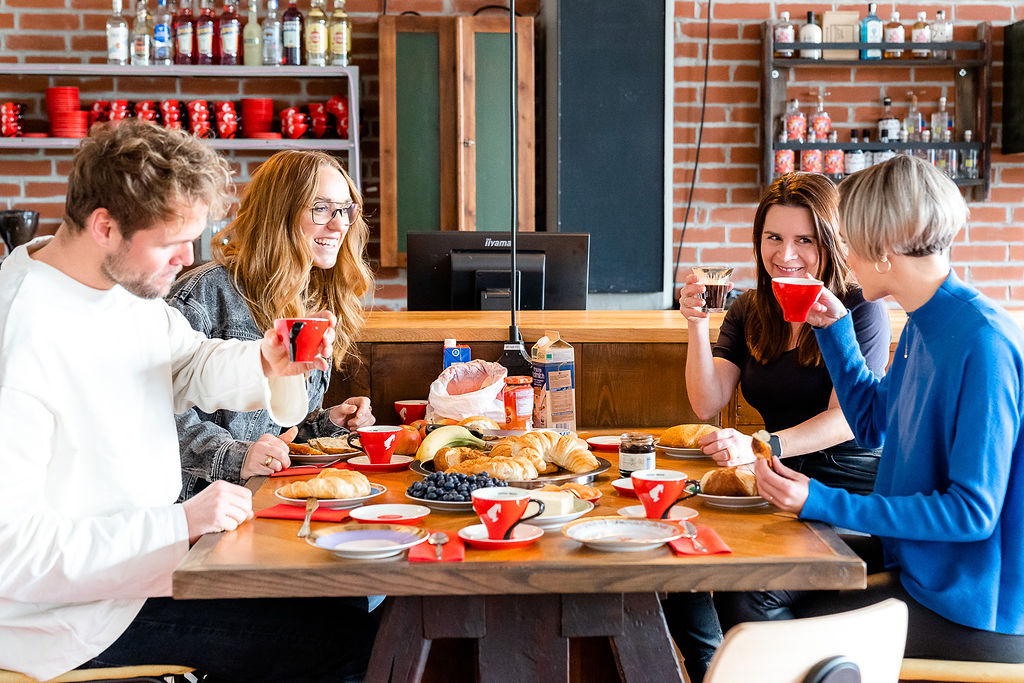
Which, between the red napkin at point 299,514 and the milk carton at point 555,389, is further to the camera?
the milk carton at point 555,389

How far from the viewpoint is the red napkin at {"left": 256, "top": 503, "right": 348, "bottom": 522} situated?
4.55 feet

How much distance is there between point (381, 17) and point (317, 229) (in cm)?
211

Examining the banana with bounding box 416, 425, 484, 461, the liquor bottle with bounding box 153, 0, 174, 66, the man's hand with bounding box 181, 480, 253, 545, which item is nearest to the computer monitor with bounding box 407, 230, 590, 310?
the banana with bounding box 416, 425, 484, 461

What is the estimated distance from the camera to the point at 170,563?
52.5 inches

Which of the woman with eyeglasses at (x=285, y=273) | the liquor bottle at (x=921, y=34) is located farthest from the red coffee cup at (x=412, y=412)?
the liquor bottle at (x=921, y=34)

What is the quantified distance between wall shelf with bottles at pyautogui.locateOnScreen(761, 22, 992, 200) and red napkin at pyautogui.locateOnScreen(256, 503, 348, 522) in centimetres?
324

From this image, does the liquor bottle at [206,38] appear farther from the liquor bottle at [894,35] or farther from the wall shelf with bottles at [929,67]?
the liquor bottle at [894,35]

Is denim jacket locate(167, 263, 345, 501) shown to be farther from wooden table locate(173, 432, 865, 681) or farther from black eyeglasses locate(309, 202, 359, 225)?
wooden table locate(173, 432, 865, 681)

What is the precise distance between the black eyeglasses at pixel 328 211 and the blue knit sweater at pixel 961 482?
1.23 metres

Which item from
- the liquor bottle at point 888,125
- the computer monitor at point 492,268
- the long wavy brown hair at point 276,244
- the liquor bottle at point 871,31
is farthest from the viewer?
the liquor bottle at point 888,125

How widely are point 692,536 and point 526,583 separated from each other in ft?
0.79

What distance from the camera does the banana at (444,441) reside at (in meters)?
1.73

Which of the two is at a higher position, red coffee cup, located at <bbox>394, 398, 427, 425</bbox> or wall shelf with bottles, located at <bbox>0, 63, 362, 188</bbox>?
wall shelf with bottles, located at <bbox>0, 63, 362, 188</bbox>

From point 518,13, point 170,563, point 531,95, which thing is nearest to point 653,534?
point 170,563
